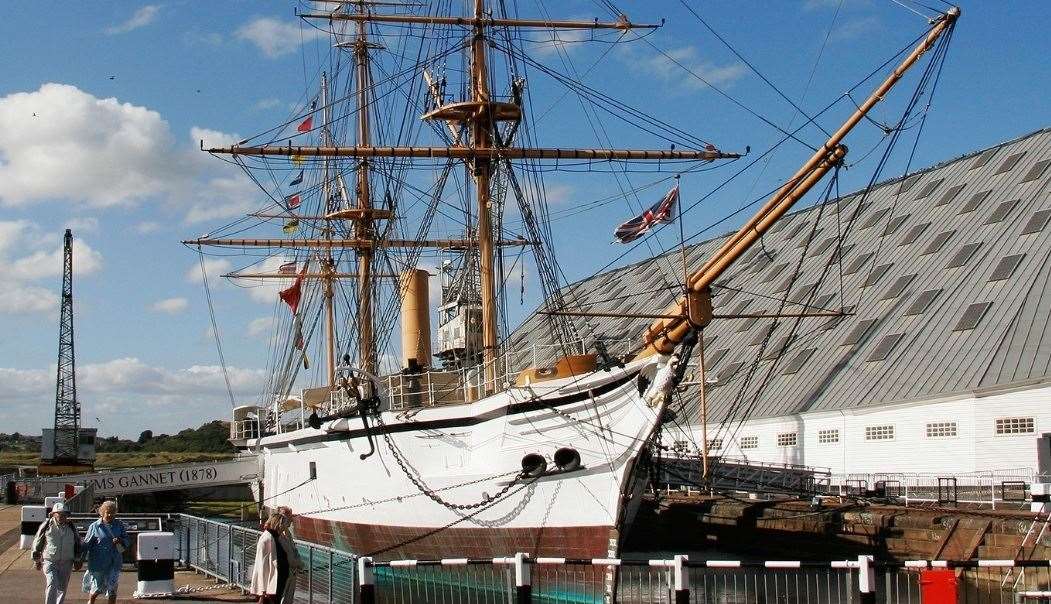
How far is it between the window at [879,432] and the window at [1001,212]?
410 inches

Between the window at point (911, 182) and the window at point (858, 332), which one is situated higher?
the window at point (911, 182)

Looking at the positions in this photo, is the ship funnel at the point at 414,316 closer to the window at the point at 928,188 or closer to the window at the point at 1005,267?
the window at the point at 1005,267

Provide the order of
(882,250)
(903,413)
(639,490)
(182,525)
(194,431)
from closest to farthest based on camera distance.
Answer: (182,525), (639,490), (903,413), (882,250), (194,431)

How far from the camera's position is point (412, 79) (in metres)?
34.2

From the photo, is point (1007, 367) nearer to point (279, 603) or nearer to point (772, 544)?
point (772, 544)

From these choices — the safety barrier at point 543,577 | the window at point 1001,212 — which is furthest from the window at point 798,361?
the safety barrier at point 543,577

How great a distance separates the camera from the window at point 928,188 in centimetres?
4874

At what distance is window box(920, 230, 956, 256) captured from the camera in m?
43.0

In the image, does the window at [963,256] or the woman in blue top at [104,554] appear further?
the window at [963,256]

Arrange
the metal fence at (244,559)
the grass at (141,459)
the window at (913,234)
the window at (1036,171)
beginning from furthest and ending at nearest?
the grass at (141,459), the window at (913,234), the window at (1036,171), the metal fence at (244,559)

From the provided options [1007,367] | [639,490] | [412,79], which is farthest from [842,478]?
[412,79]

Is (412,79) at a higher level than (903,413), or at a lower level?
higher

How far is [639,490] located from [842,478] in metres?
16.2

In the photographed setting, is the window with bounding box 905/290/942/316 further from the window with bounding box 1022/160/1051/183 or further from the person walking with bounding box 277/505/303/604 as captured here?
the person walking with bounding box 277/505/303/604
